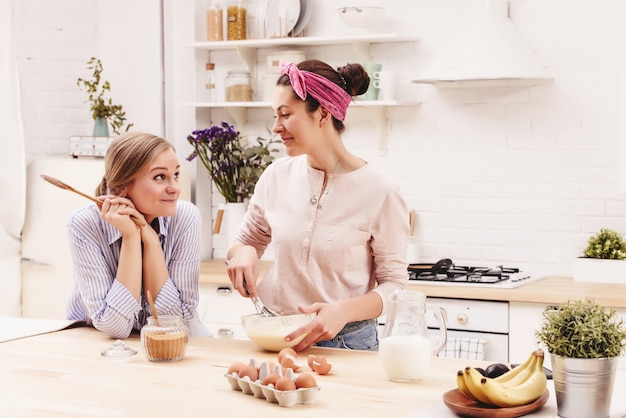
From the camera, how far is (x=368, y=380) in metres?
2.29

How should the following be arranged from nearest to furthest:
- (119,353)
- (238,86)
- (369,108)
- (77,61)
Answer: (119,353) < (369,108) < (238,86) < (77,61)

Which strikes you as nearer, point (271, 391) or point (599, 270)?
point (271, 391)

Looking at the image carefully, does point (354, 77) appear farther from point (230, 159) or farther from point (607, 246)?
point (230, 159)

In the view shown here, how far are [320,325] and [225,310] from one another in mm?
2052

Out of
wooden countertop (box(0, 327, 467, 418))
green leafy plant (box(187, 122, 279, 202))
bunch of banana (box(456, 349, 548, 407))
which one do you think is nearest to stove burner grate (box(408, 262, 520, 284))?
green leafy plant (box(187, 122, 279, 202))

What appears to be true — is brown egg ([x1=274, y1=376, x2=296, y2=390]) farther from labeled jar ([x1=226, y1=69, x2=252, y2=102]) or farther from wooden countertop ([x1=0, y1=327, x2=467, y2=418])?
labeled jar ([x1=226, y1=69, x2=252, y2=102])

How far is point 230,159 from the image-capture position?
194 inches

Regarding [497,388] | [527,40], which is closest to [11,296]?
[527,40]

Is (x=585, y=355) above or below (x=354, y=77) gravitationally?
below

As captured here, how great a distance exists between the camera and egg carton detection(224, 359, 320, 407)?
206cm

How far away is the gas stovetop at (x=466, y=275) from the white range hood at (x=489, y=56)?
0.85m

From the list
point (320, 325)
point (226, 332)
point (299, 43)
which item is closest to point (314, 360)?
point (320, 325)

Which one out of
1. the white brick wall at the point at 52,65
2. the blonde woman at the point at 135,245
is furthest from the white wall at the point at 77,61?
the blonde woman at the point at 135,245

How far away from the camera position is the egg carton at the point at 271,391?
6.77 ft
